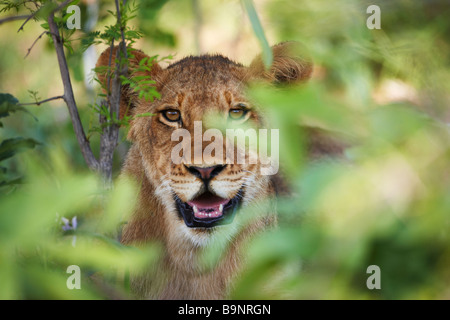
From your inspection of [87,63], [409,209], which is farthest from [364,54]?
[87,63]

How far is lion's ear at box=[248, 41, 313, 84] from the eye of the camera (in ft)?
4.99

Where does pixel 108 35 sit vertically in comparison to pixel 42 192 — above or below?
above

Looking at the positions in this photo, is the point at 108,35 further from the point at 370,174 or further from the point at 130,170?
the point at 370,174

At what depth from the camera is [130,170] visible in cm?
172

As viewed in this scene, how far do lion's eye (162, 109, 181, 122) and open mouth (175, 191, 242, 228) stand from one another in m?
0.24

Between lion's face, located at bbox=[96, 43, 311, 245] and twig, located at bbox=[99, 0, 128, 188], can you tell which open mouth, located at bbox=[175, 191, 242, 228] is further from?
twig, located at bbox=[99, 0, 128, 188]

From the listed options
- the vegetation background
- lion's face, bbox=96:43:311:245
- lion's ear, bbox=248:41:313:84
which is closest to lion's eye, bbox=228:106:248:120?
lion's face, bbox=96:43:311:245

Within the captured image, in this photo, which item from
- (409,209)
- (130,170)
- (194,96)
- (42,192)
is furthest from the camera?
(130,170)

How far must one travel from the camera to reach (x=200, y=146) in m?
1.43

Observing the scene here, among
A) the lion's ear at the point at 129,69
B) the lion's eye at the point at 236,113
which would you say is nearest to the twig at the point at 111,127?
the lion's ear at the point at 129,69

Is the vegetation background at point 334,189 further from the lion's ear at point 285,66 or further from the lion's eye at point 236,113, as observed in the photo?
the lion's eye at point 236,113

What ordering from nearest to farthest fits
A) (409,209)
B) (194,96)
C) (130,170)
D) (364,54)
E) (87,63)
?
(409,209), (364,54), (194,96), (130,170), (87,63)
